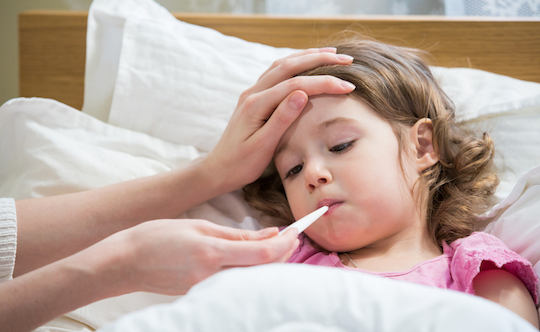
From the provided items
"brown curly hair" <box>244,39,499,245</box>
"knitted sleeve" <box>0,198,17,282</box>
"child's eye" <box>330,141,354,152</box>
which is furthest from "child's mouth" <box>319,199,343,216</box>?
"knitted sleeve" <box>0,198,17,282</box>

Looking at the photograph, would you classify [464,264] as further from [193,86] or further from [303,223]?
[193,86]

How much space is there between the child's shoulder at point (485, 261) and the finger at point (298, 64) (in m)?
0.46

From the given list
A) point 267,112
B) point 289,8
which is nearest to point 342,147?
point 267,112

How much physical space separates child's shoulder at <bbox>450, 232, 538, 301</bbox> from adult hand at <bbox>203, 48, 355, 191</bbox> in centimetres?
40

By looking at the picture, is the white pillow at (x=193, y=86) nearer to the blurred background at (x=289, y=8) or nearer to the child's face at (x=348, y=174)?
the child's face at (x=348, y=174)

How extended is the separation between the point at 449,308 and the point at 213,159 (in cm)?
61

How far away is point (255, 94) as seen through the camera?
2.99 feet

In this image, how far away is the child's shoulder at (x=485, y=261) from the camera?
777 millimetres

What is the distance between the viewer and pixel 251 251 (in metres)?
0.58

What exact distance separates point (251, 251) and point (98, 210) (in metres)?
0.46

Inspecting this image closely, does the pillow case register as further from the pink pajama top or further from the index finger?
the pink pajama top

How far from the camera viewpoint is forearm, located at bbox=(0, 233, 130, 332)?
0.62 metres

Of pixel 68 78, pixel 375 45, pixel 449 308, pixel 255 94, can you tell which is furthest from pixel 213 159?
pixel 68 78

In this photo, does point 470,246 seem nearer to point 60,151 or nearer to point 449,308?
point 449,308
